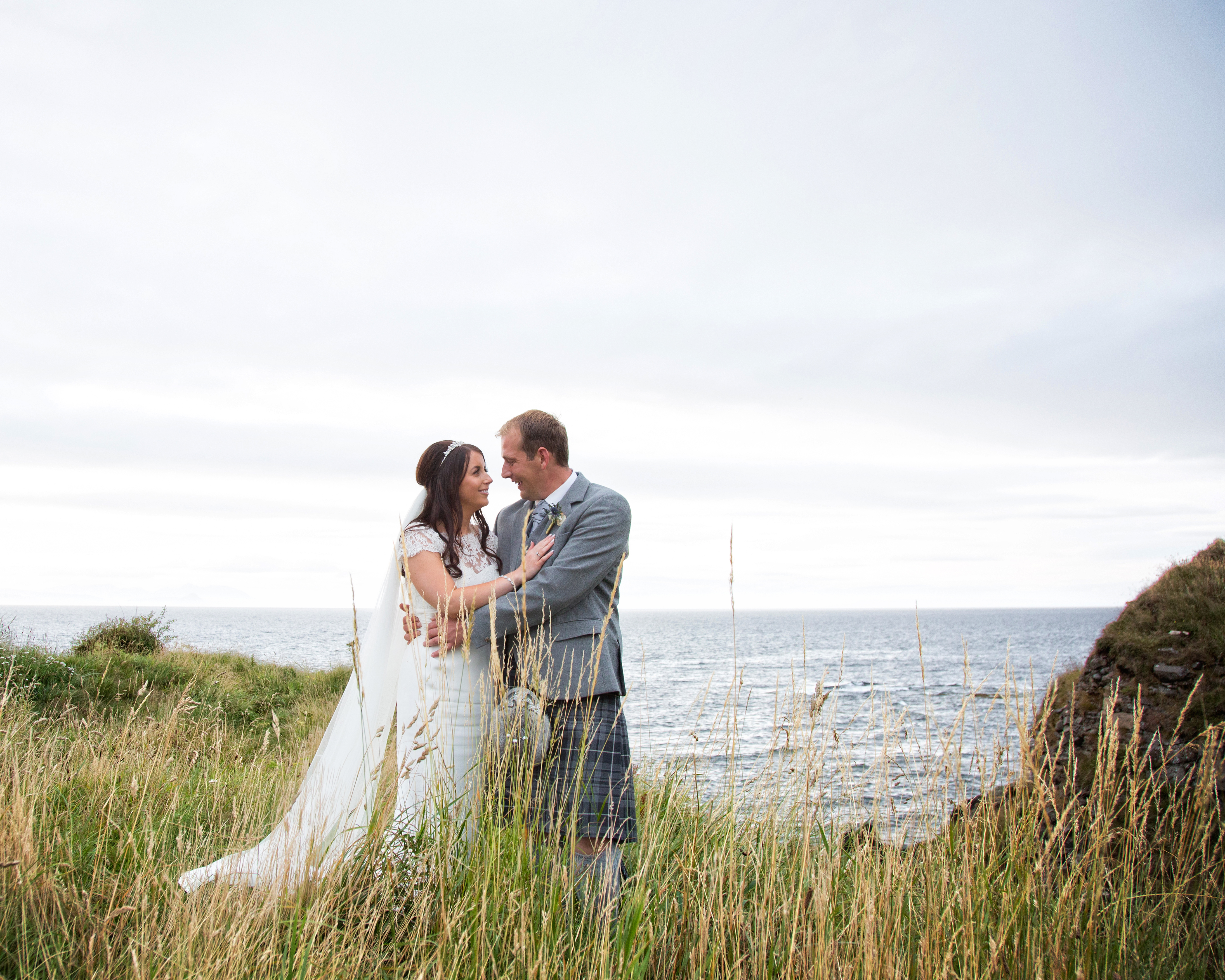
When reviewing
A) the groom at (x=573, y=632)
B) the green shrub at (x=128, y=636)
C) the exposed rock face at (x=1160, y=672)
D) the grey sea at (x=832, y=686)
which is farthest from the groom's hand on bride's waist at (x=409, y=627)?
the green shrub at (x=128, y=636)

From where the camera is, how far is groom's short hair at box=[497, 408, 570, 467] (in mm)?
3463

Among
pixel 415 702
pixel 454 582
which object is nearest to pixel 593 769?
pixel 415 702

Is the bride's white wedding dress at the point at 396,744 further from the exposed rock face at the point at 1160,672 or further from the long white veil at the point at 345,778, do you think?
the exposed rock face at the point at 1160,672

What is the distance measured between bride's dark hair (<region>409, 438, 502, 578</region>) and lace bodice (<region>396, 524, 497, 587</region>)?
19 mm

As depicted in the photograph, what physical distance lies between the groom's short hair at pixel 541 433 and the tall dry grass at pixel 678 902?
1.34m

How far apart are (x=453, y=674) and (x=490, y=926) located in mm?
1264

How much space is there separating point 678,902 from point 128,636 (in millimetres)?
15455

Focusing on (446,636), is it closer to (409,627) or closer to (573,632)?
(409,627)

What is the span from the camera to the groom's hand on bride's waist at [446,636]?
2.95m

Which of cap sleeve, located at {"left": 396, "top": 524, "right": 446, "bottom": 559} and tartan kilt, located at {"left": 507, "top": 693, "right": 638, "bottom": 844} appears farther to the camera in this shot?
cap sleeve, located at {"left": 396, "top": 524, "right": 446, "bottom": 559}

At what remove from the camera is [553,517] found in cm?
341

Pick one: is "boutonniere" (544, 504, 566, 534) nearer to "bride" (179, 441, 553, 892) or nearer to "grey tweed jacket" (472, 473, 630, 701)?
"grey tweed jacket" (472, 473, 630, 701)

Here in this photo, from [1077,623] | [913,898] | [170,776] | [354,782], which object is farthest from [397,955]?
[1077,623]

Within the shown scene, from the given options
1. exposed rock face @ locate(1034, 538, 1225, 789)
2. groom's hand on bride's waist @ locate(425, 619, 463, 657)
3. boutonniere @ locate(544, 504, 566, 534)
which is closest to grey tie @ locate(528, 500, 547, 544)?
boutonniere @ locate(544, 504, 566, 534)
